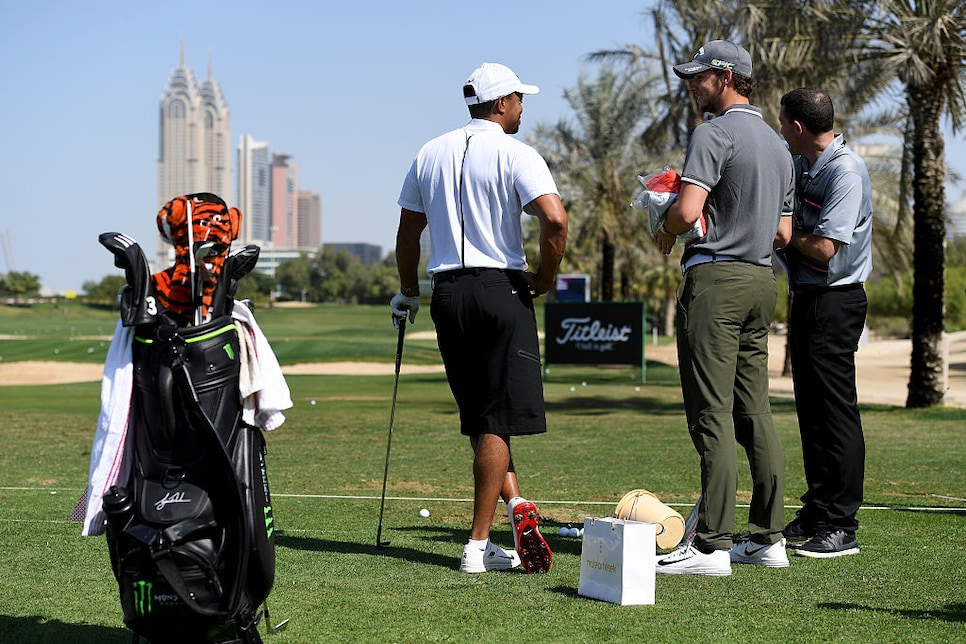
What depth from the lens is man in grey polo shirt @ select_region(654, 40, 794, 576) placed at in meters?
5.29

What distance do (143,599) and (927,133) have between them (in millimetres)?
16410

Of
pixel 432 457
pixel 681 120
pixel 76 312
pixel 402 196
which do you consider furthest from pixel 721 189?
pixel 76 312

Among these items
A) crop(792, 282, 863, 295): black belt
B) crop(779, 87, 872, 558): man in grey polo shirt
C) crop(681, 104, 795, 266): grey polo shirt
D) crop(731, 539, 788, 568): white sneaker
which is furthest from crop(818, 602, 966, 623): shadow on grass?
crop(792, 282, 863, 295): black belt

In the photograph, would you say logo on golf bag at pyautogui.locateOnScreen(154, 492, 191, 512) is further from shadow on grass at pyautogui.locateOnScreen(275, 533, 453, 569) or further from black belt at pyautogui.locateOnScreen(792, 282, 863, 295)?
black belt at pyautogui.locateOnScreen(792, 282, 863, 295)

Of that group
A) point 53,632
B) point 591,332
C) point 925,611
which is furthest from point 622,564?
point 591,332

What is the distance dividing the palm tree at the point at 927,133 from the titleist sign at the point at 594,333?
7884mm

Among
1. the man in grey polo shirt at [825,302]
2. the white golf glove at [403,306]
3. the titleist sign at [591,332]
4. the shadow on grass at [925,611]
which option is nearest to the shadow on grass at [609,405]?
the titleist sign at [591,332]

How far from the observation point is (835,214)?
5.89 meters

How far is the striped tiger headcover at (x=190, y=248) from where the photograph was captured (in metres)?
3.95

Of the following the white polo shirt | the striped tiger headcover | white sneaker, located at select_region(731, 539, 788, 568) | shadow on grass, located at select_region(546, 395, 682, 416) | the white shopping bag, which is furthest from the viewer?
shadow on grass, located at select_region(546, 395, 682, 416)

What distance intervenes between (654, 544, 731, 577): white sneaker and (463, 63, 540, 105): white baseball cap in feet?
7.04

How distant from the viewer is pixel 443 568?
5477 millimetres

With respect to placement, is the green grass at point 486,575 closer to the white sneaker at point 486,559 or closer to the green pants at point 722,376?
the white sneaker at point 486,559

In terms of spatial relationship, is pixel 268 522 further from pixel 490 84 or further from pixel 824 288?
pixel 824 288
